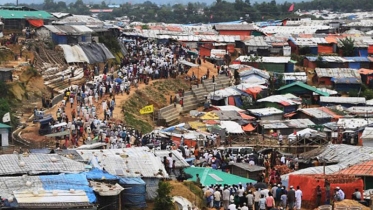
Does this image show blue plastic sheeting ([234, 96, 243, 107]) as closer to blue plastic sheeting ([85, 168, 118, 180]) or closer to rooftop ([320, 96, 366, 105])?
rooftop ([320, 96, 366, 105])

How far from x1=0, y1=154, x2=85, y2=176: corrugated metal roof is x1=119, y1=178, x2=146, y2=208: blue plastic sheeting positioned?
103 cm

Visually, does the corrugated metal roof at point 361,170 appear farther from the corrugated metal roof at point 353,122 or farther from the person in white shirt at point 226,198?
the corrugated metal roof at point 353,122

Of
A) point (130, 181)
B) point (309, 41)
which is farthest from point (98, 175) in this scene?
point (309, 41)

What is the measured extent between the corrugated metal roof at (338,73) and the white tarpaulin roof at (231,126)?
1551cm

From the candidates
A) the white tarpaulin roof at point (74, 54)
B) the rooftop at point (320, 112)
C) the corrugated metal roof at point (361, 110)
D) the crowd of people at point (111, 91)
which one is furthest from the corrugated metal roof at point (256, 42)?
the rooftop at point (320, 112)

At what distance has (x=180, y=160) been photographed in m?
19.2

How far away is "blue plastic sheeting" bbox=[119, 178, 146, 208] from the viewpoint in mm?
15781

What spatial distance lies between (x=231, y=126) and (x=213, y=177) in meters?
11.4

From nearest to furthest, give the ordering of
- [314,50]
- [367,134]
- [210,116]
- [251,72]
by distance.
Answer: [367,134]
[210,116]
[251,72]
[314,50]

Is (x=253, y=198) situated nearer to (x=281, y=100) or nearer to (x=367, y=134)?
(x=367, y=134)

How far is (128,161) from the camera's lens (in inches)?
679

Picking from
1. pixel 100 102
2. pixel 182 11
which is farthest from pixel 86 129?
pixel 182 11

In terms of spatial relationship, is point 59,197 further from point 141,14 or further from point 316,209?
point 141,14

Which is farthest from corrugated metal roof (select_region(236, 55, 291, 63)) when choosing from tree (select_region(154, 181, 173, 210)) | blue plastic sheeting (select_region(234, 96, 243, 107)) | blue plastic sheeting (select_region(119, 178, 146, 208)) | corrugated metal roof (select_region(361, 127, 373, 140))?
tree (select_region(154, 181, 173, 210))
